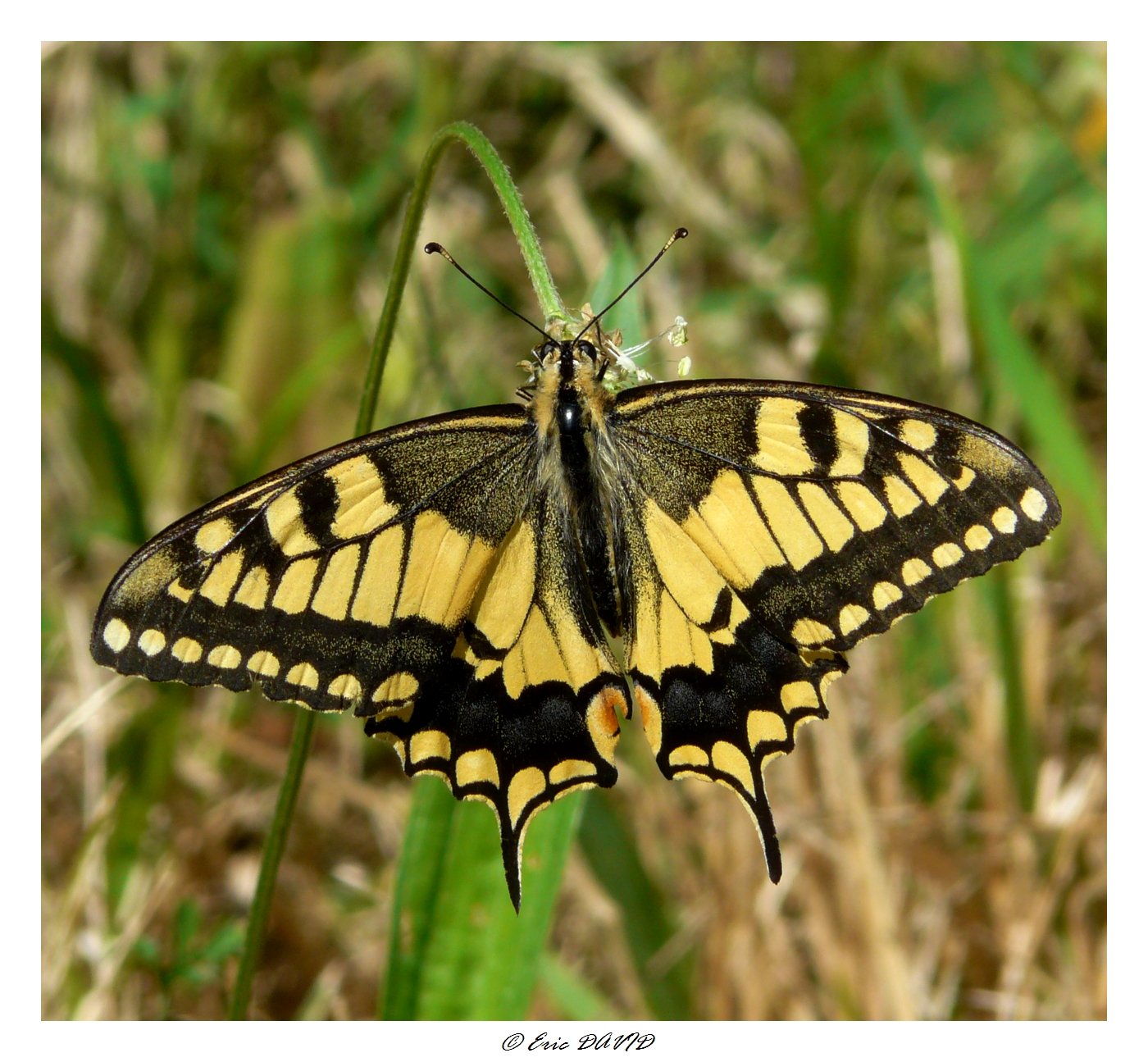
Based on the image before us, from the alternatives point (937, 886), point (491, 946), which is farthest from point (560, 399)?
point (937, 886)

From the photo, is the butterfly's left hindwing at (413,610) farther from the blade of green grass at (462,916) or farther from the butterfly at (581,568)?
the blade of green grass at (462,916)

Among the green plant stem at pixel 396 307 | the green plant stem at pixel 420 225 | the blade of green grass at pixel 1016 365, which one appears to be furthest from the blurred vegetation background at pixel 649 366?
the green plant stem at pixel 420 225

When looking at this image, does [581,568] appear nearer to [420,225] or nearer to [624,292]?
[624,292]

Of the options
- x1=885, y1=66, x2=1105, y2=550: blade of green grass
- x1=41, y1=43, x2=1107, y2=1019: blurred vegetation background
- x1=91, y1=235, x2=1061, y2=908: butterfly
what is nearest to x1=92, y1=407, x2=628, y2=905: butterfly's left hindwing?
x1=91, y1=235, x2=1061, y2=908: butterfly

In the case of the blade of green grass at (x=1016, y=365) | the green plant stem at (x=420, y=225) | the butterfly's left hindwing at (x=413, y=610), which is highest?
the blade of green grass at (x=1016, y=365)

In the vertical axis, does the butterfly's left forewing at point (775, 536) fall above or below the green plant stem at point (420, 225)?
below

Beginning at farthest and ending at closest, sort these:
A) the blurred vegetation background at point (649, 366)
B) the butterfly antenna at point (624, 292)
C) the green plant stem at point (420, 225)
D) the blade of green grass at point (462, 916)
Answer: the blurred vegetation background at point (649, 366) → the blade of green grass at point (462, 916) → the butterfly antenna at point (624, 292) → the green plant stem at point (420, 225)

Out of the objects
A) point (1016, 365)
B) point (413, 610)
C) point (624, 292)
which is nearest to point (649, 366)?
point (624, 292)
